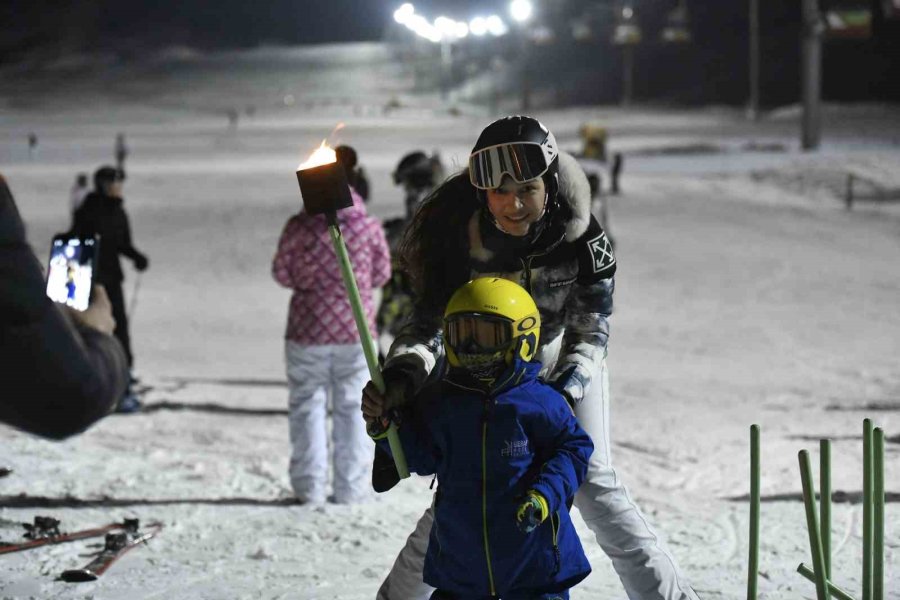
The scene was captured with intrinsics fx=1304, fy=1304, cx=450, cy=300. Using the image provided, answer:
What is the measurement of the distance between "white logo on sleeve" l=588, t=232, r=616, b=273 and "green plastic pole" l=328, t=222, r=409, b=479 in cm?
71

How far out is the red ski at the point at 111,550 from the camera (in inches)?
197

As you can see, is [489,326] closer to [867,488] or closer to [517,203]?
[517,203]

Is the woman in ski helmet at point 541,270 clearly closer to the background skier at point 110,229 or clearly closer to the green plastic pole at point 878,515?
the green plastic pole at point 878,515

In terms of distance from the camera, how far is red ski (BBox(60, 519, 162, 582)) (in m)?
5.01

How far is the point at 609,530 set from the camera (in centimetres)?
Answer: 376

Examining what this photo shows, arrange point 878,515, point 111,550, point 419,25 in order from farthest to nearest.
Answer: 1. point 419,25
2. point 111,550
3. point 878,515

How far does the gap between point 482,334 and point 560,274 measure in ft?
1.65

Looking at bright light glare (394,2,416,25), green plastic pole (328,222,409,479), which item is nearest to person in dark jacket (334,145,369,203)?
green plastic pole (328,222,409,479)

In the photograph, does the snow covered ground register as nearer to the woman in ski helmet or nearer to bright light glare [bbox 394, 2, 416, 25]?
the woman in ski helmet

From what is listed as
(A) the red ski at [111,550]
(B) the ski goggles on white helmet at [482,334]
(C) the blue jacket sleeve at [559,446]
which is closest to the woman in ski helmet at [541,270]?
(C) the blue jacket sleeve at [559,446]

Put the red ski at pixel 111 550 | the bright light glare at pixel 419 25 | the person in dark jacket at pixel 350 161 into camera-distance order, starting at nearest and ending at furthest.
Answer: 1. the red ski at pixel 111 550
2. the person in dark jacket at pixel 350 161
3. the bright light glare at pixel 419 25

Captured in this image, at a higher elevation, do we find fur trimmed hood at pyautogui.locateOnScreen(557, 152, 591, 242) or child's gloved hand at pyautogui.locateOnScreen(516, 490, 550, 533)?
fur trimmed hood at pyautogui.locateOnScreen(557, 152, 591, 242)

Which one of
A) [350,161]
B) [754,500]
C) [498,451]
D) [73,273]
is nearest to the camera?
[73,273]

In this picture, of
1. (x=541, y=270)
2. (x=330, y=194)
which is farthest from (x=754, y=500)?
(x=330, y=194)
